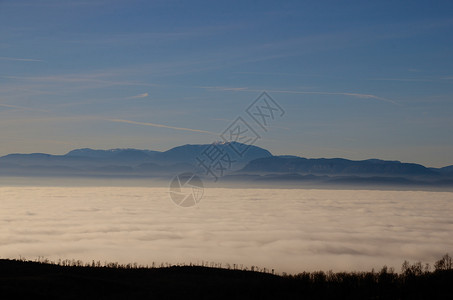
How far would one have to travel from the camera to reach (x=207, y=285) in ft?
132

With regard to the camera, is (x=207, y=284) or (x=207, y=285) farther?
(x=207, y=284)

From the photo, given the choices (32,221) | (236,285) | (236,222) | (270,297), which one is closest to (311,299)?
Answer: (270,297)

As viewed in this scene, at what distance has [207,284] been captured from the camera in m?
41.0

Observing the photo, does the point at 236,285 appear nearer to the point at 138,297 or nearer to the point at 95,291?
the point at 138,297

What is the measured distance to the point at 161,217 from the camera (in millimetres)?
168250

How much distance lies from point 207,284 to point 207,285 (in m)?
0.89

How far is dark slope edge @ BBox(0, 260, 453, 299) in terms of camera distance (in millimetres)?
34688

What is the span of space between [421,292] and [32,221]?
135 meters

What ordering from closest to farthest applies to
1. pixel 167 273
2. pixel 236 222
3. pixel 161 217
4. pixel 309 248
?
1. pixel 167 273
2. pixel 309 248
3. pixel 236 222
4. pixel 161 217

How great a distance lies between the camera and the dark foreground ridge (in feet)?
114

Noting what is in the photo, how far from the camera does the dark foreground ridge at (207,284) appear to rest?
34.8 metres

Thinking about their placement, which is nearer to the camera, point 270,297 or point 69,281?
point 270,297

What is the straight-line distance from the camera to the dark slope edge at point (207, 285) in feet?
114

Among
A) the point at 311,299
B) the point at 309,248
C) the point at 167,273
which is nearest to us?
the point at 311,299
